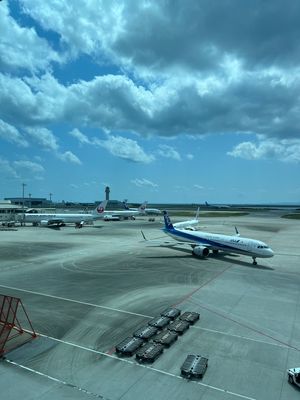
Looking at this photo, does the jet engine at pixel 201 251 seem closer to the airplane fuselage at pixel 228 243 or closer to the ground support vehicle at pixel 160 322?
the airplane fuselage at pixel 228 243

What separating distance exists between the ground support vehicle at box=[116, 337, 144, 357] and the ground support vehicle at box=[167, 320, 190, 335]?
104 inches

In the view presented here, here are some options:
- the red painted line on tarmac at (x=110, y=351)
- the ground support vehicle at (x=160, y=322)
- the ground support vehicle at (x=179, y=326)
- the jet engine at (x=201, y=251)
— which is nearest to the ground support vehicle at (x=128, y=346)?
the red painted line on tarmac at (x=110, y=351)

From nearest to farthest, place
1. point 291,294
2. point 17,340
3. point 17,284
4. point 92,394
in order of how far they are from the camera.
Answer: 1. point 92,394
2. point 17,340
3. point 291,294
4. point 17,284

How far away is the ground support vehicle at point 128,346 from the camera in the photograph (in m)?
17.7

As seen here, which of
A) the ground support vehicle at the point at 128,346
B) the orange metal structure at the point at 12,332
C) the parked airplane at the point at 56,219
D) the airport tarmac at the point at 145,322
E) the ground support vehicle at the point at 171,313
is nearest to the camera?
the airport tarmac at the point at 145,322

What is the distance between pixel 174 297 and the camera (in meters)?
28.3

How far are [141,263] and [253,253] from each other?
14.5 meters

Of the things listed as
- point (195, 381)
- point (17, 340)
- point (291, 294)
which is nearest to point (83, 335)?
point (17, 340)

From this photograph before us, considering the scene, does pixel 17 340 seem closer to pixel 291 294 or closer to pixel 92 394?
pixel 92 394

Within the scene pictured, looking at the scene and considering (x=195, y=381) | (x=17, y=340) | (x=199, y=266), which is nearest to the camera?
(x=195, y=381)

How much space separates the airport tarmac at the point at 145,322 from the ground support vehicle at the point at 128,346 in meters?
0.41

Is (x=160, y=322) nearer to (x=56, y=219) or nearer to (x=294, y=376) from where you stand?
(x=294, y=376)

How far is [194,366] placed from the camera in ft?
53.4

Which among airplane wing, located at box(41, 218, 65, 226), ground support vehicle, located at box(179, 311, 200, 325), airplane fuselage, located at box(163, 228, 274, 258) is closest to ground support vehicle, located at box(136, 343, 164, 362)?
ground support vehicle, located at box(179, 311, 200, 325)
